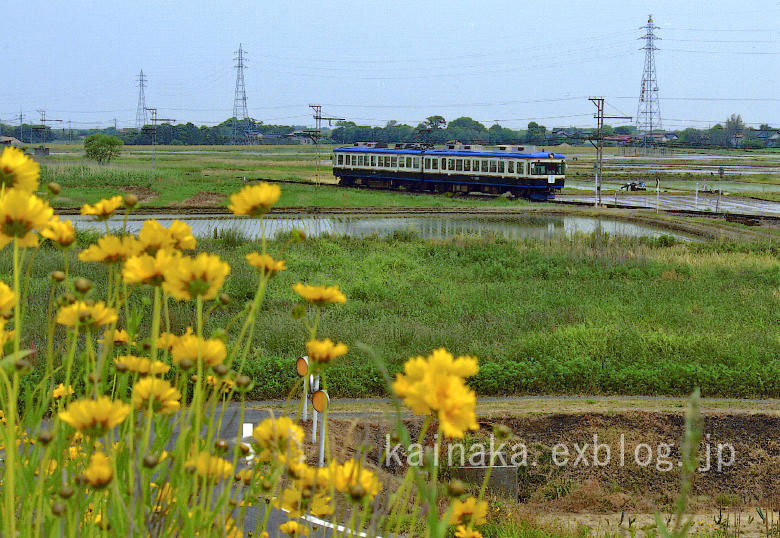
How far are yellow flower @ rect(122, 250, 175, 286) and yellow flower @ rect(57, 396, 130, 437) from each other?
207mm

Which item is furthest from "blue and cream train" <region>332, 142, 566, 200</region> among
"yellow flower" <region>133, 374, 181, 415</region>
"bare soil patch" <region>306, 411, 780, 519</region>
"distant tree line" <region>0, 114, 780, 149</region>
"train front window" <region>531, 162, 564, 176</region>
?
"distant tree line" <region>0, 114, 780, 149</region>

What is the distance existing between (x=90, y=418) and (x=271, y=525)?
3900mm

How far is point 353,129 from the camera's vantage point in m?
106

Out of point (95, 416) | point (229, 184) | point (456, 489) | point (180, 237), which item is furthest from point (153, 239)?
point (229, 184)

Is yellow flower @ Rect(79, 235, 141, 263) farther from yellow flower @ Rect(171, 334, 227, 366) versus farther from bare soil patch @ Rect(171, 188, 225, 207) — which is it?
bare soil patch @ Rect(171, 188, 225, 207)

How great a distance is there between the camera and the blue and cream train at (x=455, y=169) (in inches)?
1276

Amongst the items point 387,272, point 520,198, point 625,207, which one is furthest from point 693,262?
point 520,198

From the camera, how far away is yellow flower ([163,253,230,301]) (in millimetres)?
1321

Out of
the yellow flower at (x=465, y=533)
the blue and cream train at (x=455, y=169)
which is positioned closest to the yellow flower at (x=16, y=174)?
the yellow flower at (x=465, y=533)

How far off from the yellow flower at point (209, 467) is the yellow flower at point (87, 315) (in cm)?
30

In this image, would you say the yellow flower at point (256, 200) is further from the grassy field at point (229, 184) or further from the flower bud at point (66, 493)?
the grassy field at point (229, 184)

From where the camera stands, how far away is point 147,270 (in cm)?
138

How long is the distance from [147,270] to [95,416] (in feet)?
0.84

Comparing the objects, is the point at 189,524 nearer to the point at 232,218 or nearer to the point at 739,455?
the point at 739,455
